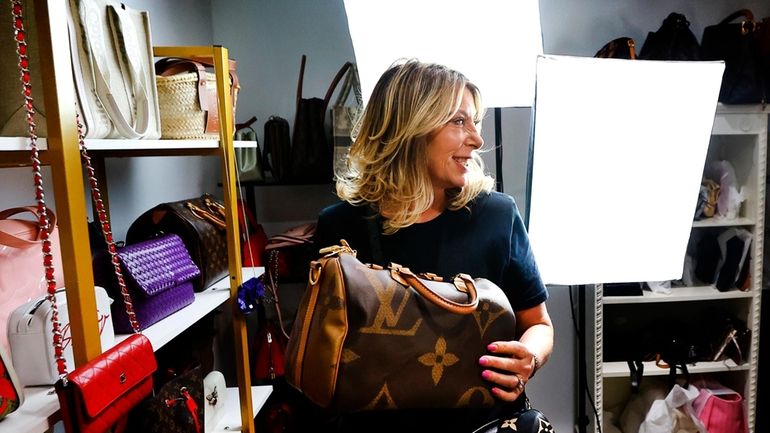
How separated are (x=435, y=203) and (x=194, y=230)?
29.0 inches

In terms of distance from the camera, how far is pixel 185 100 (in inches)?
55.7

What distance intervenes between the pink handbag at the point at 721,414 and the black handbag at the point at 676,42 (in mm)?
A: 1484

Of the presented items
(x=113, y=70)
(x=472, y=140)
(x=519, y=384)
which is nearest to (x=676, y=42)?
(x=472, y=140)

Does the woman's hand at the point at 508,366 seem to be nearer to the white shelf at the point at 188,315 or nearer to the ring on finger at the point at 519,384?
the ring on finger at the point at 519,384

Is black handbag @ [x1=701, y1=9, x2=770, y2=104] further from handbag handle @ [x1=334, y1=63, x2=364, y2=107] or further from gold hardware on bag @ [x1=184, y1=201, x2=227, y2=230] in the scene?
gold hardware on bag @ [x1=184, y1=201, x2=227, y2=230]

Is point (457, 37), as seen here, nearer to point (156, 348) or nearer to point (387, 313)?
point (387, 313)

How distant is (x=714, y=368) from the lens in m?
2.34

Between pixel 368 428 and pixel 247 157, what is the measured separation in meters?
1.48

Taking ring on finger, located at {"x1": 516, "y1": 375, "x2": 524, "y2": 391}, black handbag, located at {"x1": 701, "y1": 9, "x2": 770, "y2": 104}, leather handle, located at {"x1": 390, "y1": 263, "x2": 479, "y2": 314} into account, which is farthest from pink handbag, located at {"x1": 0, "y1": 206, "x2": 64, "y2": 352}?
black handbag, located at {"x1": 701, "y1": 9, "x2": 770, "y2": 104}

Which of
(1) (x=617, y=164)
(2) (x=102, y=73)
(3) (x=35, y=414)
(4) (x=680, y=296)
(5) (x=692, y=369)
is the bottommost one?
(5) (x=692, y=369)

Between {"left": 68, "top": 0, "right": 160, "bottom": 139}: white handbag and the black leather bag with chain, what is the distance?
1.10ft

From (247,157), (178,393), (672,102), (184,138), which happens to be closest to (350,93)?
(247,157)

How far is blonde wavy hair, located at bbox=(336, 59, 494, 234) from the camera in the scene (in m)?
1.17

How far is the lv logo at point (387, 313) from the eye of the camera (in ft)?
2.97
